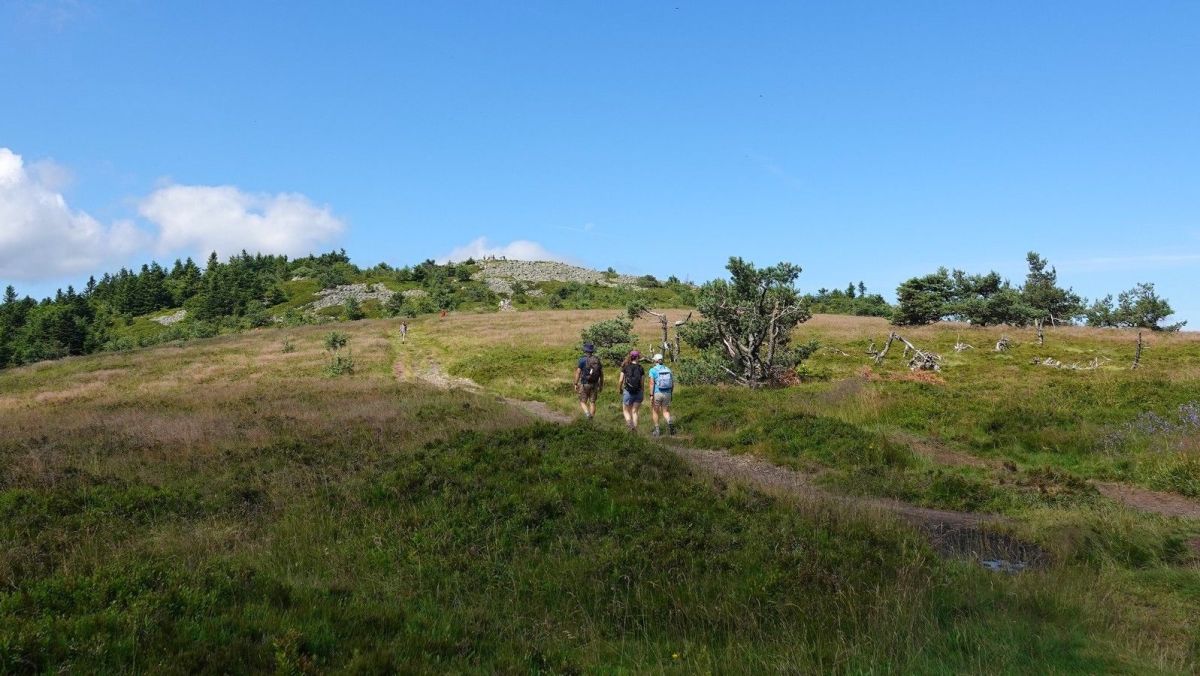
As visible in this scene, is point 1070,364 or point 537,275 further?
point 537,275

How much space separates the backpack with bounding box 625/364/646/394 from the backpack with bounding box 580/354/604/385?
1407mm

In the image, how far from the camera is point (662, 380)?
16203mm

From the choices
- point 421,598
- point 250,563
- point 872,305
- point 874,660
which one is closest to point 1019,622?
point 874,660

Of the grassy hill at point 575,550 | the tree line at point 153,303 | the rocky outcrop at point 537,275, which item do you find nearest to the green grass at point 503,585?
the grassy hill at point 575,550

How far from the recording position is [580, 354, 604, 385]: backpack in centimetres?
1764

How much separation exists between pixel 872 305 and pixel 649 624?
331ft

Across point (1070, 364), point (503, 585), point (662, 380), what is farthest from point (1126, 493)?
point (1070, 364)

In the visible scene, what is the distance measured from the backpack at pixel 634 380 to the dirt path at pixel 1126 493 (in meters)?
6.11

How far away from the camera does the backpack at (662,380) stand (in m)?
16.2

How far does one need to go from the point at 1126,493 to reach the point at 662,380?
29.7 feet

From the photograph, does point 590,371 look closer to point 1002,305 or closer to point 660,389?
point 660,389

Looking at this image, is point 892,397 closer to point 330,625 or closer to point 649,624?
point 649,624

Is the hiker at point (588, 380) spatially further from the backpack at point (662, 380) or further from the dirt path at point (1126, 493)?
the dirt path at point (1126, 493)

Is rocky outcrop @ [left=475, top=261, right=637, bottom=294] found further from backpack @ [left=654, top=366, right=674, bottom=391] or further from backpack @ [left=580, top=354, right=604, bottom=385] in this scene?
backpack @ [left=654, top=366, right=674, bottom=391]
